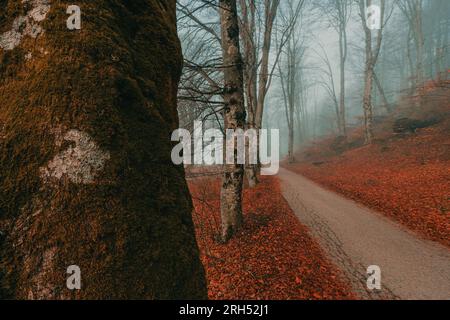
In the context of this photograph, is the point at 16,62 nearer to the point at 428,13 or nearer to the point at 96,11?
the point at 96,11

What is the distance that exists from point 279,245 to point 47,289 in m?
4.66

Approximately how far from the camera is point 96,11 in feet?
4.89

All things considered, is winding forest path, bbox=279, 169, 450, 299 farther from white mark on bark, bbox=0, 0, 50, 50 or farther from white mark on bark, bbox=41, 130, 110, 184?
white mark on bark, bbox=0, 0, 50, 50

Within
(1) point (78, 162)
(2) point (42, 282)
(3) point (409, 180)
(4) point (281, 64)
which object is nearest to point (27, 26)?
(1) point (78, 162)

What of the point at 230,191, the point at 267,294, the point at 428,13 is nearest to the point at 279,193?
the point at 230,191

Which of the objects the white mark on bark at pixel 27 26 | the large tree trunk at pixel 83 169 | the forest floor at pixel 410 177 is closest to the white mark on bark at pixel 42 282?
the large tree trunk at pixel 83 169

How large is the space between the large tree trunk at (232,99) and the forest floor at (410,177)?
466 centimetres

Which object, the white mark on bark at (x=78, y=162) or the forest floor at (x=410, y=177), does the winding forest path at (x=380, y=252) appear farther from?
the white mark on bark at (x=78, y=162)

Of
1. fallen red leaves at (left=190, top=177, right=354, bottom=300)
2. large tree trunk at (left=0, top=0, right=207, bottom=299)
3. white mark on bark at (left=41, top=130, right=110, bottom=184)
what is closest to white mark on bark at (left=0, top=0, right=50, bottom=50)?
large tree trunk at (left=0, top=0, right=207, bottom=299)

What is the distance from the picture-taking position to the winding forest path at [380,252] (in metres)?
3.53

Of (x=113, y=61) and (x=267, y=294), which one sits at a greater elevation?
(x=113, y=61)

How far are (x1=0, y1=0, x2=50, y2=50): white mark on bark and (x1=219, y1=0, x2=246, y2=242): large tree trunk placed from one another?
4.19 metres

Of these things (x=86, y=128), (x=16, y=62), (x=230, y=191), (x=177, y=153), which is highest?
(x=16, y=62)

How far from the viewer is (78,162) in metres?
1.28
